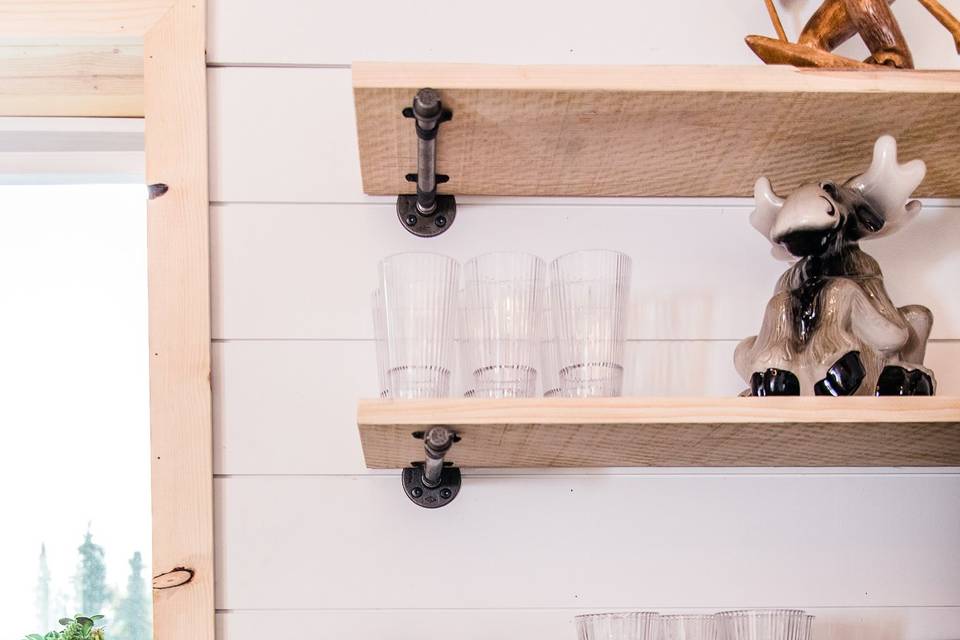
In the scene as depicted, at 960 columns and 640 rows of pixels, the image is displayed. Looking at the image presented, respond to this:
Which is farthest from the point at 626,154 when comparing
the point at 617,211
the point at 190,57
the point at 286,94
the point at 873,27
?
the point at 190,57

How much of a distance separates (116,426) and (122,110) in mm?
421

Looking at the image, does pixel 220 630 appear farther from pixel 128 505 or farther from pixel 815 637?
pixel 815 637

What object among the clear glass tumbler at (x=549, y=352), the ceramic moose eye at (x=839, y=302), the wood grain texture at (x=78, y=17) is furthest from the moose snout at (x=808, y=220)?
the wood grain texture at (x=78, y=17)

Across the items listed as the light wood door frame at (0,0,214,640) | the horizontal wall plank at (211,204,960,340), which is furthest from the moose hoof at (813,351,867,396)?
the light wood door frame at (0,0,214,640)

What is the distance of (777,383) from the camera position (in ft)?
3.36

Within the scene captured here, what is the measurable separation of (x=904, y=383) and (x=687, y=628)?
0.31 meters

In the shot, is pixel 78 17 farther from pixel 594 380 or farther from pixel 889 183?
pixel 889 183

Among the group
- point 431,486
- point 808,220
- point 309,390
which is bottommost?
point 431,486

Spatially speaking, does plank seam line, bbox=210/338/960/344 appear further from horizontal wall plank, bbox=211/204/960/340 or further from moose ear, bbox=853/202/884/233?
moose ear, bbox=853/202/884/233

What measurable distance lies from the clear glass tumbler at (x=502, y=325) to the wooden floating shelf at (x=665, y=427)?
0.05 meters

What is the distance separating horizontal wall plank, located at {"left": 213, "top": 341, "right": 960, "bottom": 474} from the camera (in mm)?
1188

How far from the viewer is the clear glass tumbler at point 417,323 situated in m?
→ 1.01

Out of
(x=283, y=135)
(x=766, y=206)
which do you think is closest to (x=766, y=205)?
(x=766, y=206)

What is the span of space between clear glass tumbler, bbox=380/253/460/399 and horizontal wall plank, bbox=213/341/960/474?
0.19 meters
